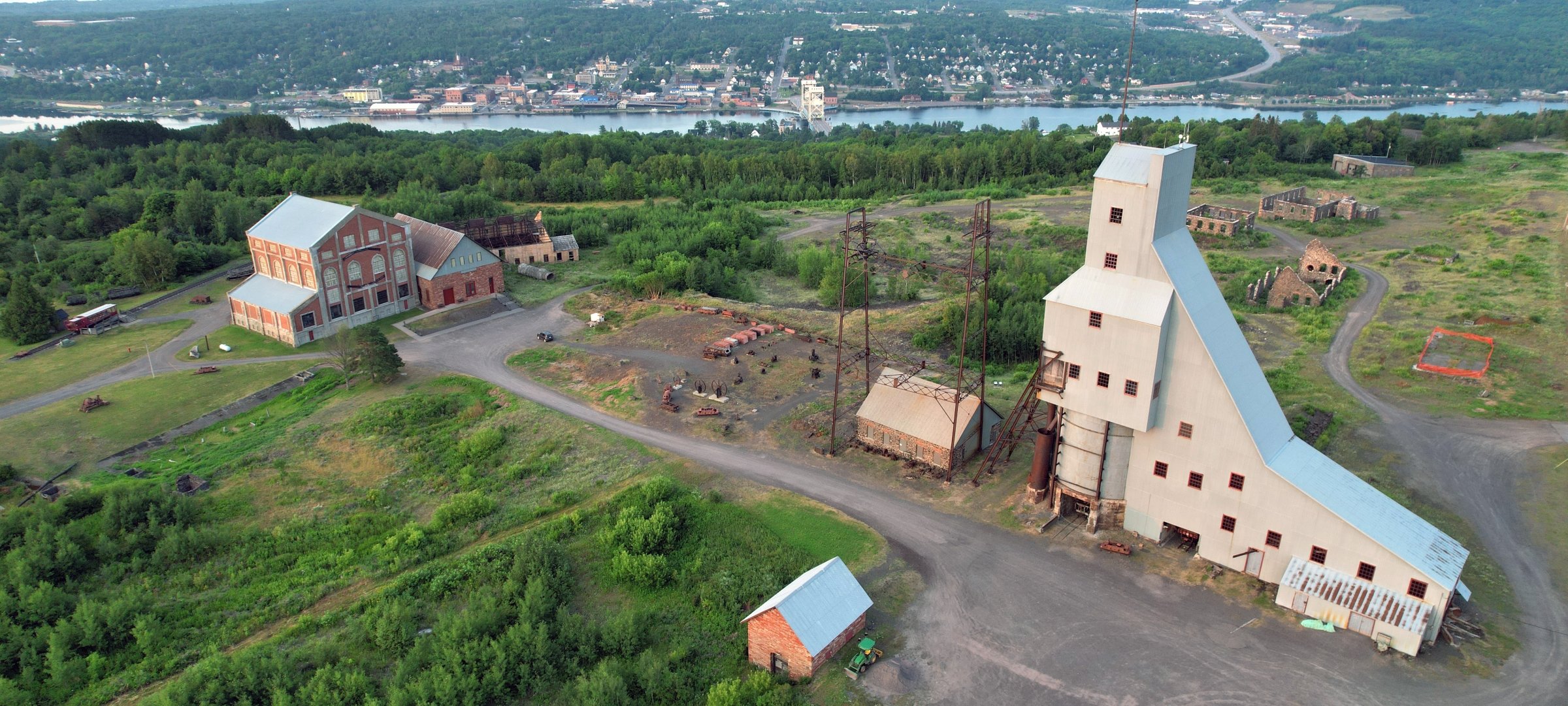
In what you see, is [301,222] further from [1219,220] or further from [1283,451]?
[1219,220]

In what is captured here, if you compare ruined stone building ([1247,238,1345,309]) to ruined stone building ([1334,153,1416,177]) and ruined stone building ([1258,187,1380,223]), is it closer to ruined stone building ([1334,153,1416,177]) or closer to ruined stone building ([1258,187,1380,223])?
ruined stone building ([1258,187,1380,223])

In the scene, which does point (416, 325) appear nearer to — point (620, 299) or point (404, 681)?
point (620, 299)

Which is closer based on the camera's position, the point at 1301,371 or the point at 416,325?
the point at 1301,371

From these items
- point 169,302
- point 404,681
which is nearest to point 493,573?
point 404,681

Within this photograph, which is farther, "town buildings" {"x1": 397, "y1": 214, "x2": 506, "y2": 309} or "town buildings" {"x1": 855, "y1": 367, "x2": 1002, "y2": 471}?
"town buildings" {"x1": 397, "y1": 214, "x2": 506, "y2": 309}

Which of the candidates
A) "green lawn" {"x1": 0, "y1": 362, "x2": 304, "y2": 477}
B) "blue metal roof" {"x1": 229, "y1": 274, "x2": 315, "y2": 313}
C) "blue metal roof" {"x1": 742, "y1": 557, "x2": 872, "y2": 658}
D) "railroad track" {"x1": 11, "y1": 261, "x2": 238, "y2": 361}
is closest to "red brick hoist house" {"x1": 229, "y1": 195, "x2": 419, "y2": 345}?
"blue metal roof" {"x1": 229, "y1": 274, "x2": 315, "y2": 313}
